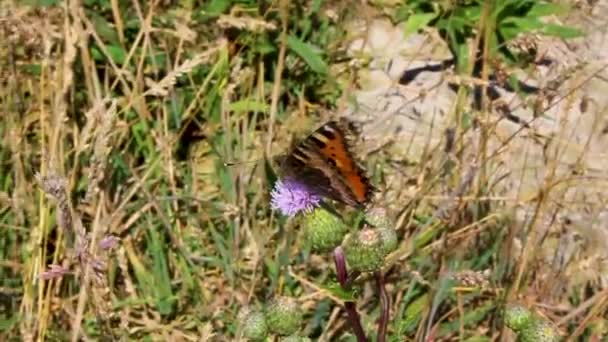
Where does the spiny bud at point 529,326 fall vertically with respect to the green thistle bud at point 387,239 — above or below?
below

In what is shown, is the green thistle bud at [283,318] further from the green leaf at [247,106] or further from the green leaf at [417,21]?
the green leaf at [417,21]

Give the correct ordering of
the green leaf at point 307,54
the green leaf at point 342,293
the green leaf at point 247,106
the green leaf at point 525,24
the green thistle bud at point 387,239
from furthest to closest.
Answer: the green leaf at point 525,24 < the green leaf at point 307,54 < the green leaf at point 247,106 < the green thistle bud at point 387,239 < the green leaf at point 342,293

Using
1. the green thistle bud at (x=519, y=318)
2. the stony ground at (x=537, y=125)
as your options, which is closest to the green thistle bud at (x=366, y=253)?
the green thistle bud at (x=519, y=318)

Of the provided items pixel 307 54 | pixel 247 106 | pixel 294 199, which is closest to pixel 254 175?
pixel 247 106

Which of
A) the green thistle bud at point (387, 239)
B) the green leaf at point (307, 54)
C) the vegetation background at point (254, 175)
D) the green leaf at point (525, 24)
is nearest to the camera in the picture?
the green thistle bud at point (387, 239)

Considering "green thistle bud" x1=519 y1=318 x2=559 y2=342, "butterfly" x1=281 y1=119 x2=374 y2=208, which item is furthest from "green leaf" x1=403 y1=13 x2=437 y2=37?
"green thistle bud" x1=519 y1=318 x2=559 y2=342

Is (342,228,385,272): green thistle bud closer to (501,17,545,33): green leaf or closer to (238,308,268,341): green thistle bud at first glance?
(238,308,268,341): green thistle bud

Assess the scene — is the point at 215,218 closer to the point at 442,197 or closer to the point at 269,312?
the point at 442,197
